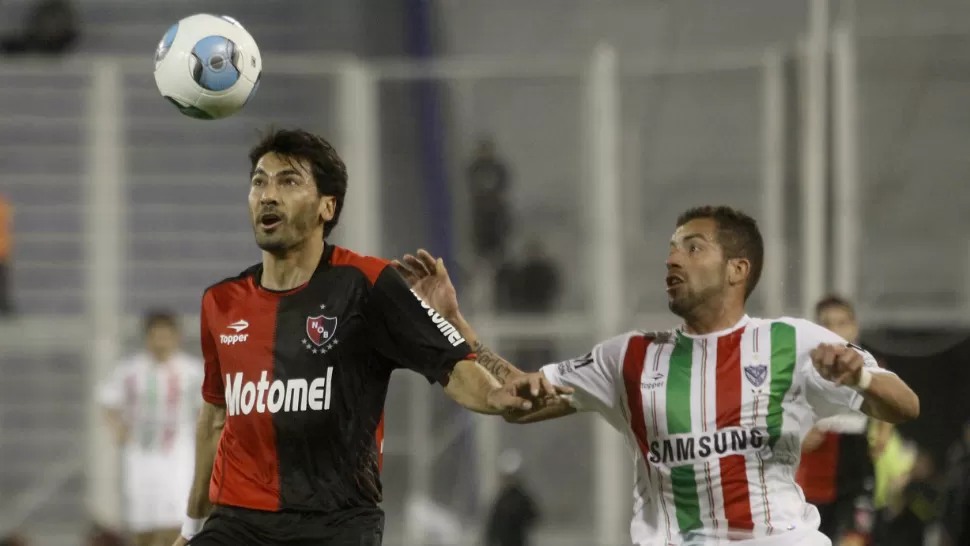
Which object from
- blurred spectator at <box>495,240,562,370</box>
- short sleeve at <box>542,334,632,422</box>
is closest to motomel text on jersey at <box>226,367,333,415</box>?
short sleeve at <box>542,334,632,422</box>

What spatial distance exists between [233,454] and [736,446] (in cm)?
167

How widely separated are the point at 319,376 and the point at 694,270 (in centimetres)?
138

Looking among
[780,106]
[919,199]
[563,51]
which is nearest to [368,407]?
[780,106]

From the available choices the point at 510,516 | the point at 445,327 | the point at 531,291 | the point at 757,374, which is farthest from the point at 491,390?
the point at 531,291

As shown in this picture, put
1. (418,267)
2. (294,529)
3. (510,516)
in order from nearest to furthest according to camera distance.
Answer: (294,529), (418,267), (510,516)

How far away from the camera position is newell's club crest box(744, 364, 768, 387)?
517cm

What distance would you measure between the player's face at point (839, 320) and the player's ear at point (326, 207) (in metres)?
3.21

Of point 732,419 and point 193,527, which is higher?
point 732,419

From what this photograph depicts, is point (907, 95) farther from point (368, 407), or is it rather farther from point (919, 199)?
point (368, 407)

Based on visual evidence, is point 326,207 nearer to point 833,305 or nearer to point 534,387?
point 534,387

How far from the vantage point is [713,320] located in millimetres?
5324

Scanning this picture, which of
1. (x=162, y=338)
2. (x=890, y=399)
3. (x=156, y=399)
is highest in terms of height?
(x=890, y=399)

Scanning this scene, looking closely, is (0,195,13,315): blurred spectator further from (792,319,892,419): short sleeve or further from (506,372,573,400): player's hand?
(506,372,573,400): player's hand

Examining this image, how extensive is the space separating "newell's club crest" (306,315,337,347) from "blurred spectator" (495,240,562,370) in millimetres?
6573
